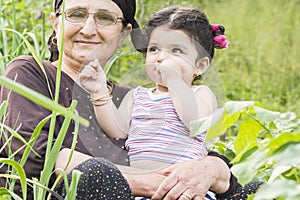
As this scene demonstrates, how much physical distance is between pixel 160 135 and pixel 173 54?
24cm

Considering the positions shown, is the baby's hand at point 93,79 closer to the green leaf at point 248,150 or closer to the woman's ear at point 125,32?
the woman's ear at point 125,32

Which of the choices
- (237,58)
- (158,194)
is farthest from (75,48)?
(237,58)

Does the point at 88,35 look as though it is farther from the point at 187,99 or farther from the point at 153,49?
the point at 187,99

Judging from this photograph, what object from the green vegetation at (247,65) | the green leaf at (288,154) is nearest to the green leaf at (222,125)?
the green vegetation at (247,65)

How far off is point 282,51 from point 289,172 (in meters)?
5.07

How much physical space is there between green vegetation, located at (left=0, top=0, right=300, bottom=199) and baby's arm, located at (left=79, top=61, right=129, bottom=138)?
0.11 meters

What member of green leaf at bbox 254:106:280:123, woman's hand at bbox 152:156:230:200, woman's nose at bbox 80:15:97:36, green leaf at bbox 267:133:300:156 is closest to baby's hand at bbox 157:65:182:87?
woman's hand at bbox 152:156:230:200

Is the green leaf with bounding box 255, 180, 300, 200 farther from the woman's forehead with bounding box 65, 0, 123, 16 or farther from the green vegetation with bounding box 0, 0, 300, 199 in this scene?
the woman's forehead with bounding box 65, 0, 123, 16

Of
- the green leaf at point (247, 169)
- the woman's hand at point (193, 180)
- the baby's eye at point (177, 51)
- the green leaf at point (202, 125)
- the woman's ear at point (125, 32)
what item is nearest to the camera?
the green leaf at point (247, 169)

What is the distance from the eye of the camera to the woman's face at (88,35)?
8.14ft

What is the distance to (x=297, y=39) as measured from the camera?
6652mm

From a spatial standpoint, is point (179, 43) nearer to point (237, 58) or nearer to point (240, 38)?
point (237, 58)

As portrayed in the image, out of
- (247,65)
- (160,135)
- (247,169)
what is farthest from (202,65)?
(247,65)

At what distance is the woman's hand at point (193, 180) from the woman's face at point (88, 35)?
51cm
